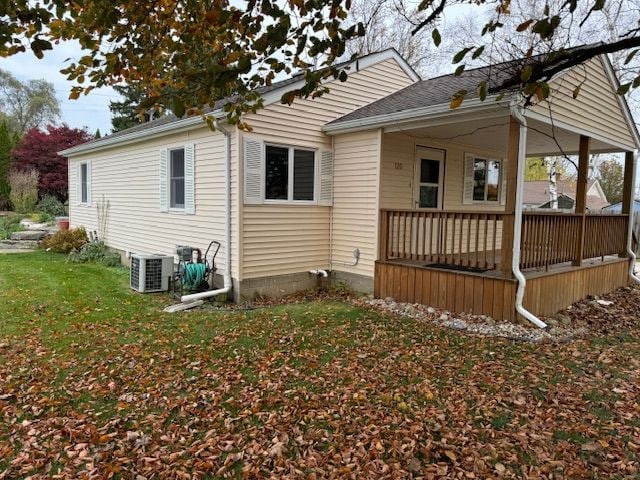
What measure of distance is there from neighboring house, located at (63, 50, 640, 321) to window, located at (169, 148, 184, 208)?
0.02 metres

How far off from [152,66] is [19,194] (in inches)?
794

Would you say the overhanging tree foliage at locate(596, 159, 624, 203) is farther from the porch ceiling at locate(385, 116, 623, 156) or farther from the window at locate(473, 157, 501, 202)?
the porch ceiling at locate(385, 116, 623, 156)

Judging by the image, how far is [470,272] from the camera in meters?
6.61

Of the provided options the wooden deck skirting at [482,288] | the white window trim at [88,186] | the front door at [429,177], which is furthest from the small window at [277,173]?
the white window trim at [88,186]

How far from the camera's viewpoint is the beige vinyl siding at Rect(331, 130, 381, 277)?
780 centimetres

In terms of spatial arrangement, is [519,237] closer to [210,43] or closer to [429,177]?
[429,177]

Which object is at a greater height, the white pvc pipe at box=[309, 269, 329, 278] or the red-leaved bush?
the red-leaved bush

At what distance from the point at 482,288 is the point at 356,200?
2802mm

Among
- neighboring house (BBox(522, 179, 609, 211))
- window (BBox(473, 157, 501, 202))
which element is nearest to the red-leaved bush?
window (BBox(473, 157, 501, 202))

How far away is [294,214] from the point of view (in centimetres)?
811

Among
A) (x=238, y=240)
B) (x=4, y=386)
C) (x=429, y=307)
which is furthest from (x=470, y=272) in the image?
(x=4, y=386)

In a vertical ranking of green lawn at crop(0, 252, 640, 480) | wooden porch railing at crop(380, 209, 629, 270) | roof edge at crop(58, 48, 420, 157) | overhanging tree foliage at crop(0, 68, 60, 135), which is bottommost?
green lawn at crop(0, 252, 640, 480)

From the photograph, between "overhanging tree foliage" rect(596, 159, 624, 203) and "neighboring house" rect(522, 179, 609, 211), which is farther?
"overhanging tree foliage" rect(596, 159, 624, 203)

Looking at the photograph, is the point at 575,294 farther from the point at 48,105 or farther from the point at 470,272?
the point at 48,105
